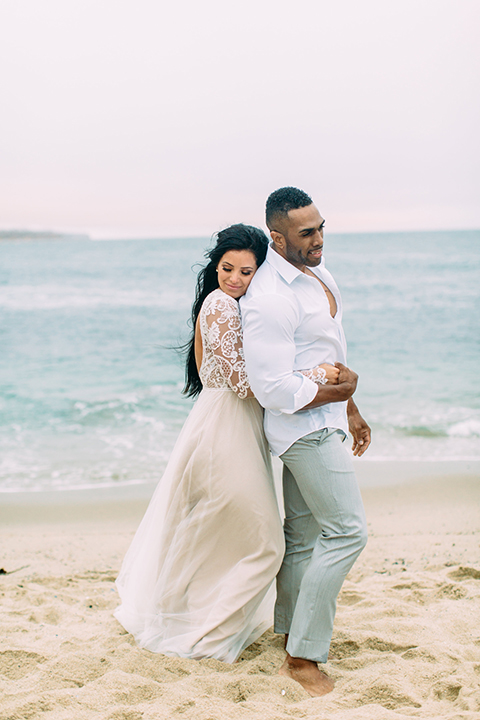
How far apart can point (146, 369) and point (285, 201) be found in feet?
35.8

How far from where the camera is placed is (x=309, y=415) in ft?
8.96

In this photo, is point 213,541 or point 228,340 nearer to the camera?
point 228,340

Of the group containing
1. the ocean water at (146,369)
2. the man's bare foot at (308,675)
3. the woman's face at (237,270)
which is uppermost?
the woman's face at (237,270)

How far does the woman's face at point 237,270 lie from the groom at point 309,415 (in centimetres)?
7

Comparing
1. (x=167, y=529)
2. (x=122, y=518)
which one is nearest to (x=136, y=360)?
(x=122, y=518)

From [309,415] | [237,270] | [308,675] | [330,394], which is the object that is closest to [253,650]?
[308,675]

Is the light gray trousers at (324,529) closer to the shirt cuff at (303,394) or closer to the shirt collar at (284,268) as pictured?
the shirt cuff at (303,394)

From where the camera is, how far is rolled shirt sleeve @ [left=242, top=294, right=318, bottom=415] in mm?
2555

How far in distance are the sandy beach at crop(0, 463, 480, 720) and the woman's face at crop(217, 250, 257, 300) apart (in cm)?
173

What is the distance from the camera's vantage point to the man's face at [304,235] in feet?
8.94

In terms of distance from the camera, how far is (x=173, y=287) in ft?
95.0

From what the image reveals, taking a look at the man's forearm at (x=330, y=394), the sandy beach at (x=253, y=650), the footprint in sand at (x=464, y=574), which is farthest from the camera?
the footprint in sand at (x=464, y=574)

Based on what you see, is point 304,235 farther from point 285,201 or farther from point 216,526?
point 216,526

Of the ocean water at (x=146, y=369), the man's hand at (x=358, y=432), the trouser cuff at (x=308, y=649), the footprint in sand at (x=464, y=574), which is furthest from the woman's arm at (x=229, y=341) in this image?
the ocean water at (x=146, y=369)
